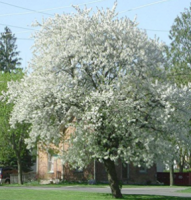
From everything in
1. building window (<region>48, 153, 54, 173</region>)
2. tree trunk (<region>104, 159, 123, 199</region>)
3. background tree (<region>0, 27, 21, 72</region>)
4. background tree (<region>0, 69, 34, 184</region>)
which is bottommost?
tree trunk (<region>104, 159, 123, 199</region>)

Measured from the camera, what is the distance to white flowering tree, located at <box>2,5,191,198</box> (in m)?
22.5

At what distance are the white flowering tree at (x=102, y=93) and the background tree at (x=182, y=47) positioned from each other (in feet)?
36.2

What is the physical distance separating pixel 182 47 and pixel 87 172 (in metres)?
15.0

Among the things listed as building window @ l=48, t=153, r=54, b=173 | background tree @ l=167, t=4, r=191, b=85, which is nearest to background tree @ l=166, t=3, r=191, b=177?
background tree @ l=167, t=4, r=191, b=85

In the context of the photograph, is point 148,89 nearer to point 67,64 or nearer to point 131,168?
point 67,64

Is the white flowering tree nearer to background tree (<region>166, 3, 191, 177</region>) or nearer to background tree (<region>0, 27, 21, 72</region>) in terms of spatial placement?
background tree (<region>166, 3, 191, 177</region>)

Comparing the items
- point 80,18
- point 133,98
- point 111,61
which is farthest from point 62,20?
point 133,98

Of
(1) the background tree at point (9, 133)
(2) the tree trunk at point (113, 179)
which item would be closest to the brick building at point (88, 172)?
(1) the background tree at point (9, 133)

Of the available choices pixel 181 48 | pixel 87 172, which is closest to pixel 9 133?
pixel 87 172

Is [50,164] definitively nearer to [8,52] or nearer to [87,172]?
[87,172]

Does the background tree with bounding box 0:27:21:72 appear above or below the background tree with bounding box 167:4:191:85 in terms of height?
above

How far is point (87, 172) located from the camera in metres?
44.3

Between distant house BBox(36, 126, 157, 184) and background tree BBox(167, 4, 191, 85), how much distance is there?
502 inches

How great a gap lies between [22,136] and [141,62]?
2227cm
